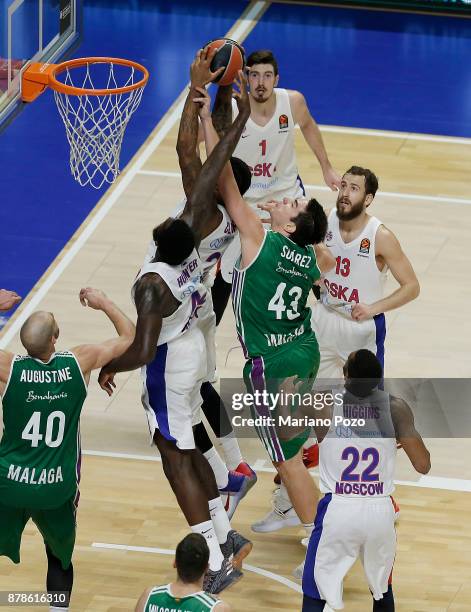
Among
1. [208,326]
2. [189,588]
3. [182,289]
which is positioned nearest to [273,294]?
[208,326]

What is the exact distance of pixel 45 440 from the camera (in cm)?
762

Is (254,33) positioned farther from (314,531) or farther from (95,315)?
(314,531)

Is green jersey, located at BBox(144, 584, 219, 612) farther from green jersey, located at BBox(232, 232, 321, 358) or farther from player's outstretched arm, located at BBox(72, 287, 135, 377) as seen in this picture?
green jersey, located at BBox(232, 232, 321, 358)

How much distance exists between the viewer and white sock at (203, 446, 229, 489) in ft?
29.9

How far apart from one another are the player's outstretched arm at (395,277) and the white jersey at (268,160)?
6.94ft

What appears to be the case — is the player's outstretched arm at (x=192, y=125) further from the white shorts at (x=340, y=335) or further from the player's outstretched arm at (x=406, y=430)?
the player's outstretched arm at (x=406, y=430)

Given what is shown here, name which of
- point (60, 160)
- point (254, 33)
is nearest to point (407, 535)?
point (60, 160)

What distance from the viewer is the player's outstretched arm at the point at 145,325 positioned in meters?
7.97

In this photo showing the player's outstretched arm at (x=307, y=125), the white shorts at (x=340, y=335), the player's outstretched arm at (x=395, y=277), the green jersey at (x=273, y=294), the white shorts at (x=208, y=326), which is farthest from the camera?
the player's outstretched arm at (x=307, y=125)

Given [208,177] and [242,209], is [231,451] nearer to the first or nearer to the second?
[242,209]

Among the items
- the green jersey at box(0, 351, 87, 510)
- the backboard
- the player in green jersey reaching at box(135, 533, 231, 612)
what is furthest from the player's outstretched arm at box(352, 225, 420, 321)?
the player in green jersey reaching at box(135, 533, 231, 612)

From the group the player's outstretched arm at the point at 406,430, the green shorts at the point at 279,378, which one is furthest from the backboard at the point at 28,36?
the player's outstretched arm at the point at 406,430

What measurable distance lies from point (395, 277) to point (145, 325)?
2063mm

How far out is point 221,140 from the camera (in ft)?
28.1
